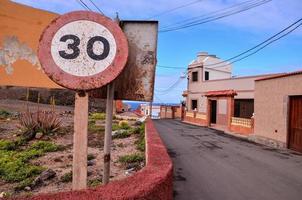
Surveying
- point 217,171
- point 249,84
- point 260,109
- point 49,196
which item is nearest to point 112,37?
point 49,196

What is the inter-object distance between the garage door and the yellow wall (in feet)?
34.8

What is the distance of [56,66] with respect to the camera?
3.17 metres

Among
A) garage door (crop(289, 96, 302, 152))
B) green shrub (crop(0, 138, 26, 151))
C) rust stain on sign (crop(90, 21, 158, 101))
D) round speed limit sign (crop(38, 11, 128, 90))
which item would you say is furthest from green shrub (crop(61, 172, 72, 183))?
Result: garage door (crop(289, 96, 302, 152))

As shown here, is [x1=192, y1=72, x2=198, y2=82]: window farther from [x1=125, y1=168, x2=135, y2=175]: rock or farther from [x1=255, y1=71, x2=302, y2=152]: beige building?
[x1=125, y1=168, x2=135, y2=175]: rock

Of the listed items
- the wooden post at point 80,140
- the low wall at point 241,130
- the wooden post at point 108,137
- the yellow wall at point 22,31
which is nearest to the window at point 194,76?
the low wall at point 241,130

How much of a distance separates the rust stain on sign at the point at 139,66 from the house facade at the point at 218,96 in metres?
20.8

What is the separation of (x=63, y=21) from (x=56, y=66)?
40cm

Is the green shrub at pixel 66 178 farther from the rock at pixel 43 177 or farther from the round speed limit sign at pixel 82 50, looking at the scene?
the round speed limit sign at pixel 82 50

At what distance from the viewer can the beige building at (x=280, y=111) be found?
56.3 feet

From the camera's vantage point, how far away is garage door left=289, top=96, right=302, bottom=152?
1667cm

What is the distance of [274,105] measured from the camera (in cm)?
1958

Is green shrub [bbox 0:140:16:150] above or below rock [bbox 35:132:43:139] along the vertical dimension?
below

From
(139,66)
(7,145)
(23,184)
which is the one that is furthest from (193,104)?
(139,66)

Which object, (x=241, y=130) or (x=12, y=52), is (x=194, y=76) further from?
(x=12, y=52)
